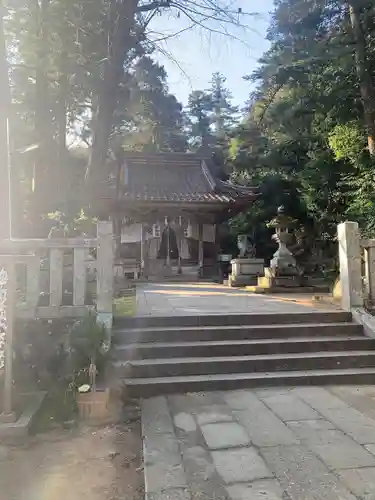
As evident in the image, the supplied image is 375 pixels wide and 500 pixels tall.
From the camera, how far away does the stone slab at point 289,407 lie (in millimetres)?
3570

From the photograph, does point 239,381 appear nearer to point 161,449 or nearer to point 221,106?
point 161,449

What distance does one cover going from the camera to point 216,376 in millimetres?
4555

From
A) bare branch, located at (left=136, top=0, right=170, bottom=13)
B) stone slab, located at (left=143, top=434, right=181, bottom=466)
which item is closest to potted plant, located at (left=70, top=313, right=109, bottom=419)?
stone slab, located at (left=143, top=434, right=181, bottom=466)

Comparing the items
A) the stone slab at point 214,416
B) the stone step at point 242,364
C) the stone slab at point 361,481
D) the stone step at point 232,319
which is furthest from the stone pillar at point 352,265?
the stone slab at point 361,481

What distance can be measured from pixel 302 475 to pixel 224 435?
77cm

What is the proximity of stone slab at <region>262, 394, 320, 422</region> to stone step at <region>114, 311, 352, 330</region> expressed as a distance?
5.15 feet

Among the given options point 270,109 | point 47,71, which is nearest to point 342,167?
point 270,109

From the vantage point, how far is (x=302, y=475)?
2551mm

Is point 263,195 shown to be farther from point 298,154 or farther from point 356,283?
point 356,283

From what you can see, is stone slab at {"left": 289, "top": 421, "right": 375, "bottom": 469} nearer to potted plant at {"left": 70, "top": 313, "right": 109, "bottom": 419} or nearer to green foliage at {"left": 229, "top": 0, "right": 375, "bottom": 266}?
potted plant at {"left": 70, "top": 313, "right": 109, "bottom": 419}

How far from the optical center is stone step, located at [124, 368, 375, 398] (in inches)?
169

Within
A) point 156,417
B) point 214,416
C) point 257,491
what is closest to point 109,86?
point 156,417

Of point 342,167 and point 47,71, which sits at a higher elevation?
point 47,71

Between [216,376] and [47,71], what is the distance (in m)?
9.56
